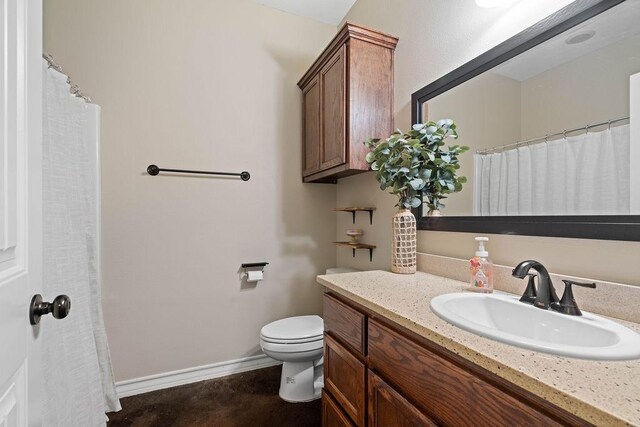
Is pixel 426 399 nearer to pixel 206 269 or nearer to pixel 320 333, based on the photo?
pixel 320 333

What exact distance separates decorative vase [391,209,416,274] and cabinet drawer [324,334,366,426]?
0.48 metres

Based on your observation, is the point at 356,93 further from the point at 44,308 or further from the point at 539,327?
the point at 44,308

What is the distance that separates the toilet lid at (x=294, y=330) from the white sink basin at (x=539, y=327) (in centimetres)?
101

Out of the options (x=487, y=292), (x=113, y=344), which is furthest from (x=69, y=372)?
(x=487, y=292)

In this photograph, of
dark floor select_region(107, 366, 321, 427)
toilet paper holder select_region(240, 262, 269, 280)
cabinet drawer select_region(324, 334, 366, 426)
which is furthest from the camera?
toilet paper holder select_region(240, 262, 269, 280)

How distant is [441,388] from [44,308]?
0.91 metres

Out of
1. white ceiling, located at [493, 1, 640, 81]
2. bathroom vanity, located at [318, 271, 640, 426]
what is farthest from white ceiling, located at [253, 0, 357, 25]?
bathroom vanity, located at [318, 271, 640, 426]

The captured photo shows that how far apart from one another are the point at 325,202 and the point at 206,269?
1.03 metres

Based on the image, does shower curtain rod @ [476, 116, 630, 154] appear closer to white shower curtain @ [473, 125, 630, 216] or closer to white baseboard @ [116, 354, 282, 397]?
white shower curtain @ [473, 125, 630, 216]

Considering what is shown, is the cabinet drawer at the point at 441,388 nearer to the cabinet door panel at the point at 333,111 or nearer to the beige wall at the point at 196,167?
the cabinet door panel at the point at 333,111

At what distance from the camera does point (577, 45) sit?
92 centimetres

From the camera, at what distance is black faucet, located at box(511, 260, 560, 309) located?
825mm

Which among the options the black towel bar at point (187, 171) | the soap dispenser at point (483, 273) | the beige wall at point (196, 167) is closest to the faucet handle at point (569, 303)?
the soap dispenser at point (483, 273)

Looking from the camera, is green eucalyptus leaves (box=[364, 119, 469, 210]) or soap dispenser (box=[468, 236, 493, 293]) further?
green eucalyptus leaves (box=[364, 119, 469, 210])
